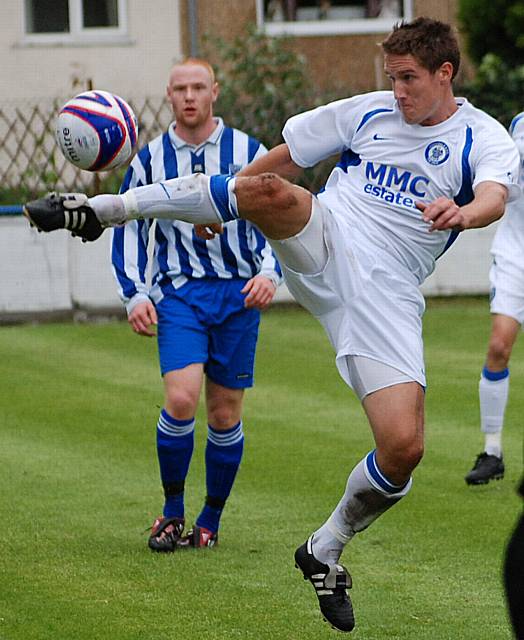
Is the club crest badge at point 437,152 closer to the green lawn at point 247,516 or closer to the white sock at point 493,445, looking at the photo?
the green lawn at point 247,516

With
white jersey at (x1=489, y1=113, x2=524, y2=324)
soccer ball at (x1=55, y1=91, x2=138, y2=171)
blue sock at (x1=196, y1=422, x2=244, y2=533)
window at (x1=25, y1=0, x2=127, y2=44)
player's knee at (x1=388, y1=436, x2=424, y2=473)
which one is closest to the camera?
player's knee at (x1=388, y1=436, x2=424, y2=473)

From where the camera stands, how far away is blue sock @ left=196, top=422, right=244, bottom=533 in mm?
6875

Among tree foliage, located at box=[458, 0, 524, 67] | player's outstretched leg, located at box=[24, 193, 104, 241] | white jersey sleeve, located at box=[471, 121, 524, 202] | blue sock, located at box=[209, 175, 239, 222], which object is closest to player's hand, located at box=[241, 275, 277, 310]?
white jersey sleeve, located at box=[471, 121, 524, 202]

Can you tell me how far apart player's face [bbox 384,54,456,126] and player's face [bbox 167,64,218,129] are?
1.31 m

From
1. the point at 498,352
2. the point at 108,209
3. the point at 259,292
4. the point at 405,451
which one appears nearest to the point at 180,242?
the point at 259,292

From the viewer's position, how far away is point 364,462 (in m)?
5.56

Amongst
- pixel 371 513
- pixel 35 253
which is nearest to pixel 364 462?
pixel 371 513

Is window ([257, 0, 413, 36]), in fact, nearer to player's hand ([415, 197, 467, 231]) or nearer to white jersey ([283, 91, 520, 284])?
white jersey ([283, 91, 520, 284])

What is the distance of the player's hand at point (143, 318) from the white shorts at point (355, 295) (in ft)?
3.83

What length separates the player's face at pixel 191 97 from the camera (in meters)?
6.84

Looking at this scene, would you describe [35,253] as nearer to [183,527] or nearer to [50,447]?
[50,447]

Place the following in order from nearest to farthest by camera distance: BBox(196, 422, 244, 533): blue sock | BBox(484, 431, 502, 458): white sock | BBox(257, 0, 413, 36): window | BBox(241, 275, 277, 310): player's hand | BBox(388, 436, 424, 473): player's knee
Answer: BBox(388, 436, 424, 473): player's knee, BBox(241, 275, 277, 310): player's hand, BBox(196, 422, 244, 533): blue sock, BBox(484, 431, 502, 458): white sock, BBox(257, 0, 413, 36): window

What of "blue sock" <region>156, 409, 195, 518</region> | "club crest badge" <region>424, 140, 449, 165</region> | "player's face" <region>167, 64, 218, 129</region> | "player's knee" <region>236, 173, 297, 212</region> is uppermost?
"player's face" <region>167, 64, 218, 129</region>

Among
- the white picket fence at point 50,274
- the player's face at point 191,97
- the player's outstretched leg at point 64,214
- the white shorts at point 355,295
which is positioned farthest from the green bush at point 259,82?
the player's outstretched leg at point 64,214
